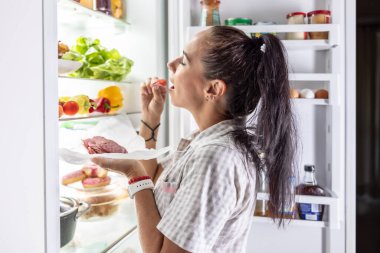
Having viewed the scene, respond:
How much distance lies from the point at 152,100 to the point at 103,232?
0.47 metres

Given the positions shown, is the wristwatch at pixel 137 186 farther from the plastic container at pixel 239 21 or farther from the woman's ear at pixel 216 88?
the plastic container at pixel 239 21

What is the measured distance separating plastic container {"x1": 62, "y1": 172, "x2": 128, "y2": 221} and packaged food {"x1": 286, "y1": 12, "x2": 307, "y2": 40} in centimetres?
86

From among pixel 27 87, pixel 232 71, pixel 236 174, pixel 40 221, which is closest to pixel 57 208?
pixel 40 221

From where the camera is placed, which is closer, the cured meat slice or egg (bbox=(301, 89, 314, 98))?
the cured meat slice

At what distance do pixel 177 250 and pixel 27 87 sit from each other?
1.50 feet

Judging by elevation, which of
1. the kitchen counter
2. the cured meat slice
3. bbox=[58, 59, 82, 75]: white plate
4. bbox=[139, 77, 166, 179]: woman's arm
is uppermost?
bbox=[58, 59, 82, 75]: white plate

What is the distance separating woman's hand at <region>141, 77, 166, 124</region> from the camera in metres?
1.35

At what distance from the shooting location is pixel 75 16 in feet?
4.66

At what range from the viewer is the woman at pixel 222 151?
0.85m

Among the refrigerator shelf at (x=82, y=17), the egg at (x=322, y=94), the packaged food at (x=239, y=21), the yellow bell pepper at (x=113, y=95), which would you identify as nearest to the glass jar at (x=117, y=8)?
the refrigerator shelf at (x=82, y=17)

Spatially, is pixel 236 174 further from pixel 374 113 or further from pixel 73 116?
pixel 374 113

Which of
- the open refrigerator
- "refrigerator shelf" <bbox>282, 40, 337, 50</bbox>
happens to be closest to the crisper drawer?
the open refrigerator

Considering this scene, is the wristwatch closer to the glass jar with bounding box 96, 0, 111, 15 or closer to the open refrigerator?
the open refrigerator

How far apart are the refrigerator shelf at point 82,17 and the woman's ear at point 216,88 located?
0.54 meters
